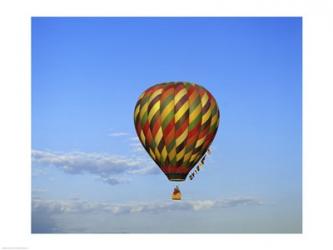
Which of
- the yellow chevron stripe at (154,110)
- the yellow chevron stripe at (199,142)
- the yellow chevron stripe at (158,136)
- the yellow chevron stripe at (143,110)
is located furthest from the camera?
the yellow chevron stripe at (199,142)

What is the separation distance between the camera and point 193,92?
30.7 metres

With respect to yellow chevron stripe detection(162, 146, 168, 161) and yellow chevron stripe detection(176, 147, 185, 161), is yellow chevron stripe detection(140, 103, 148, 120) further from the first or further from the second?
yellow chevron stripe detection(176, 147, 185, 161)

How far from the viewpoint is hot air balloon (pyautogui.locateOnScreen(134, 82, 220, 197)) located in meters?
30.4

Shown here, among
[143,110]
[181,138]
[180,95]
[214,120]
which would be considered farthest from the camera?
[214,120]

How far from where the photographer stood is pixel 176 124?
99.7ft

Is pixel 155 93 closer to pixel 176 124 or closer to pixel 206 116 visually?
pixel 176 124

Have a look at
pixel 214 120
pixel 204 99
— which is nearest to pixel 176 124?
pixel 204 99

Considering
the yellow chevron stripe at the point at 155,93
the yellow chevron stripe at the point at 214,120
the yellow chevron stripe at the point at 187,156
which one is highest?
the yellow chevron stripe at the point at 155,93

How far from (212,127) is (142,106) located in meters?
2.34

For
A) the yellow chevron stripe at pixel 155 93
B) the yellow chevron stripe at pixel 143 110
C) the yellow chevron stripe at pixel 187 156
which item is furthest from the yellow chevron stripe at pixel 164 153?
the yellow chevron stripe at pixel 155 93

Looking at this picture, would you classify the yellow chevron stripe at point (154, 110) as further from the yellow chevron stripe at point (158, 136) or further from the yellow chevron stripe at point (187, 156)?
the yellow chevron stripe at point (187, 156)

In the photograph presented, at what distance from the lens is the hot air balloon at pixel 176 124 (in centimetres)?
3039

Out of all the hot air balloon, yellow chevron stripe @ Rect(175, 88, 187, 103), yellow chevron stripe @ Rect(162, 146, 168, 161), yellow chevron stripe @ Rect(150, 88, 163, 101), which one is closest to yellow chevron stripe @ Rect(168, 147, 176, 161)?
the hot air balloon

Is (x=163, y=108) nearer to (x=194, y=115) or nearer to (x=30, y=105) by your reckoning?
(x=194, y=115)
